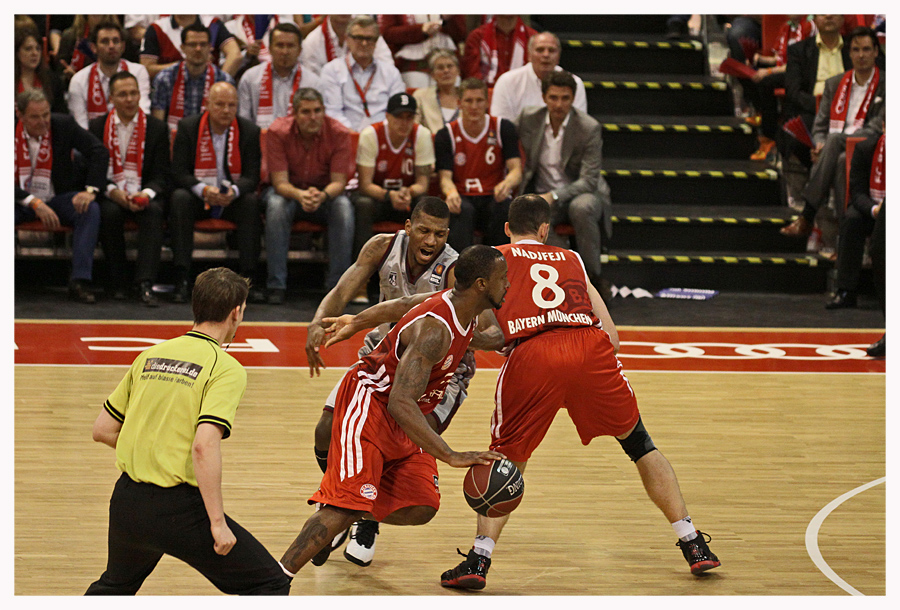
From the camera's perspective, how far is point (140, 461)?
3.05 meters

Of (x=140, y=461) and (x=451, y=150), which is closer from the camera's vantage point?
(x=140, y=461)

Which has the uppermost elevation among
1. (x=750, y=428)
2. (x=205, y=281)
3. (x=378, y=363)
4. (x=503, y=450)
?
(x=205, y=281)

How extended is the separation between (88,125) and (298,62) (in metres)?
1.91

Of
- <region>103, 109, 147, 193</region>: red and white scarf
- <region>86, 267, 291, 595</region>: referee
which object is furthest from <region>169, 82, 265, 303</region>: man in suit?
<region>86, 267, 291, 595</region>: referee

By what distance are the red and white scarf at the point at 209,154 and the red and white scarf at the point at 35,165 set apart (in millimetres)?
1179

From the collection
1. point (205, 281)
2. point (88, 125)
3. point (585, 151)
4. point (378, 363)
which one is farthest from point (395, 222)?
point (205, 281)

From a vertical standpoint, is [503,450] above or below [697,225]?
above

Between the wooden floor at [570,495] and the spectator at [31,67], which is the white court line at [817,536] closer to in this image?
the wooden floor at [570,495]

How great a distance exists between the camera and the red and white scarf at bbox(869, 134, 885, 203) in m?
9.09

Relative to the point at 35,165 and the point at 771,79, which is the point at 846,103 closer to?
the point at 771,79

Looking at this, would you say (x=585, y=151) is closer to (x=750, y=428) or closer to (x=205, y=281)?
(x=750, y=428)

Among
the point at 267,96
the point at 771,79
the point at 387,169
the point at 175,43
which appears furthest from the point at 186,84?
the point at 771,79

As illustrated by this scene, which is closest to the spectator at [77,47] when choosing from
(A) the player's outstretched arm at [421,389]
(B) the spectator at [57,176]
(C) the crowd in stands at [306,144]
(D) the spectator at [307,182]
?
(C) the crowd in stands at [306,144]

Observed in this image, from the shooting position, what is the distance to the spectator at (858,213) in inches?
360
